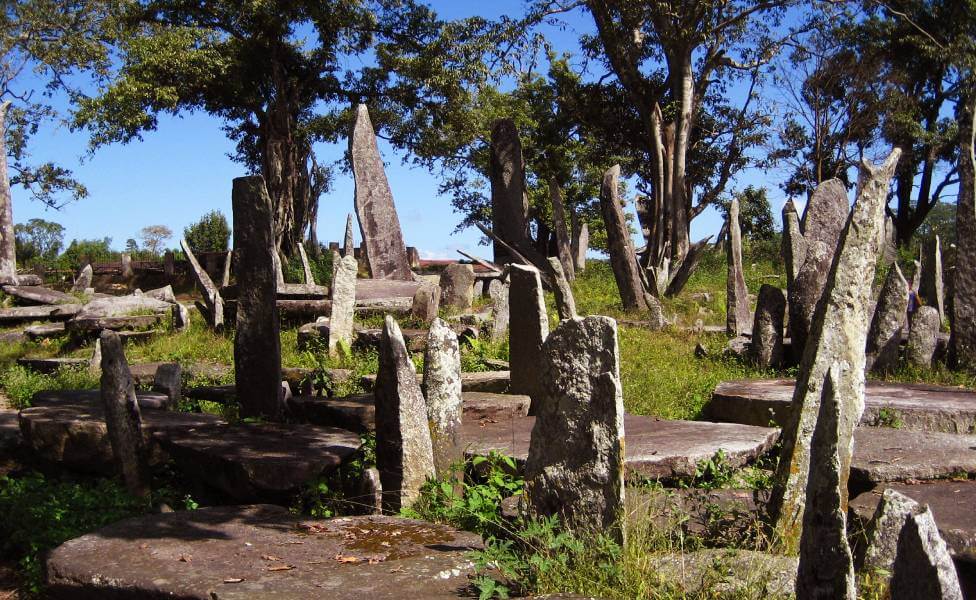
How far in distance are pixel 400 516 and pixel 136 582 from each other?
5.41 ft

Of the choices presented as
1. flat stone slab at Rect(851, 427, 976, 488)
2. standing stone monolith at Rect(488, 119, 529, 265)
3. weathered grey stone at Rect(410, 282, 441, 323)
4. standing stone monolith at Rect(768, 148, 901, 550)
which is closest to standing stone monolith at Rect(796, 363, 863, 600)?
standing stone monolith at Rect(768, 148, 901, 550)

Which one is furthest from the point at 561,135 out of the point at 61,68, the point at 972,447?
the point at 972,447

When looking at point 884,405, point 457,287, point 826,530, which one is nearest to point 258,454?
point 826,530

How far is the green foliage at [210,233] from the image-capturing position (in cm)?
4034

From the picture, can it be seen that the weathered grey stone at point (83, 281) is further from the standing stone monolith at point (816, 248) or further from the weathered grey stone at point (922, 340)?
the weathered grey stone at point (922, 340)

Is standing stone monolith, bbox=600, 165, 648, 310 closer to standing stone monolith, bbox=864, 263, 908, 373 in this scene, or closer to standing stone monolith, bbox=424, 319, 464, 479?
standing stone monolith, bbox=864, 263, 908, 373

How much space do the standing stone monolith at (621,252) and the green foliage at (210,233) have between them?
1106 inches

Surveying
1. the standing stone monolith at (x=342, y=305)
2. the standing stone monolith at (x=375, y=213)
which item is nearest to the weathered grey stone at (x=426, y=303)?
the standing stone monolith at (x=342, y=305)

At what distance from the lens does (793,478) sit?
16.0ft

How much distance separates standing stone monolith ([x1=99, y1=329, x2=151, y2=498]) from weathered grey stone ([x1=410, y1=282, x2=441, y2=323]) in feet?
20.4

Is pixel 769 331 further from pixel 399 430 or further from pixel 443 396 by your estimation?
pixel 399 430

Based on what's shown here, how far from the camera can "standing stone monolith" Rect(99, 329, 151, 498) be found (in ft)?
20.7

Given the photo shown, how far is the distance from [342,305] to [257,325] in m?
3.13

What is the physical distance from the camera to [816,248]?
369 inches
